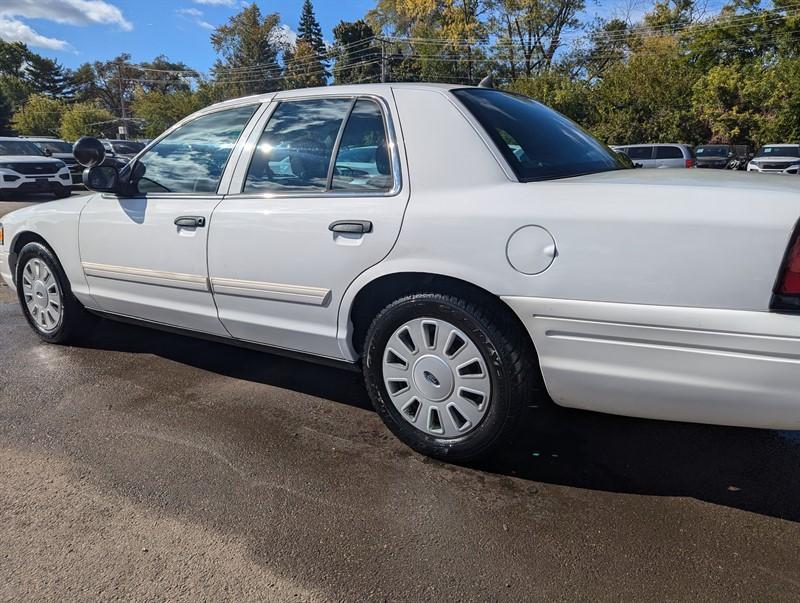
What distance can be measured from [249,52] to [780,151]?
6218 centimetres

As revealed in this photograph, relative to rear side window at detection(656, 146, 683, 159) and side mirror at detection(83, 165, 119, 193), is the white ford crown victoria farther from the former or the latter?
rear side window at detection(656, 146, 683, 159)

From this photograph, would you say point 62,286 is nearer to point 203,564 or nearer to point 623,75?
point 203,564

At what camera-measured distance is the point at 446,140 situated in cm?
255

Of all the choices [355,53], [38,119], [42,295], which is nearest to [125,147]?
[42,295]

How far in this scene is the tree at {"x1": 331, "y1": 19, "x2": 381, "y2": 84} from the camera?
168ft

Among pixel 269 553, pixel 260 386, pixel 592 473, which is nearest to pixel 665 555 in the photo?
pixel 592 473

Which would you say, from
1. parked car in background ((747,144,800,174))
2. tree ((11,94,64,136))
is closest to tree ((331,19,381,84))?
tree ((11,94,64,136))

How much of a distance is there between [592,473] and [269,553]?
1388 millimetres

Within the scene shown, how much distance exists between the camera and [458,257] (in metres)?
2.37

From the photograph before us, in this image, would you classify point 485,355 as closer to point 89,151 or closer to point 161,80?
point 89,151

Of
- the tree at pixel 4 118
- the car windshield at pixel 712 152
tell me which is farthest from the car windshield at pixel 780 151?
the tree at pixel 4 118

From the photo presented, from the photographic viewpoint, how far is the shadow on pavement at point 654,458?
245 cm

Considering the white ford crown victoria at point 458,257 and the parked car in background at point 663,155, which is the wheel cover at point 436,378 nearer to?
the white ford crown victoria at point 458,257

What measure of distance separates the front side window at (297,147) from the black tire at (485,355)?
2.52ft
